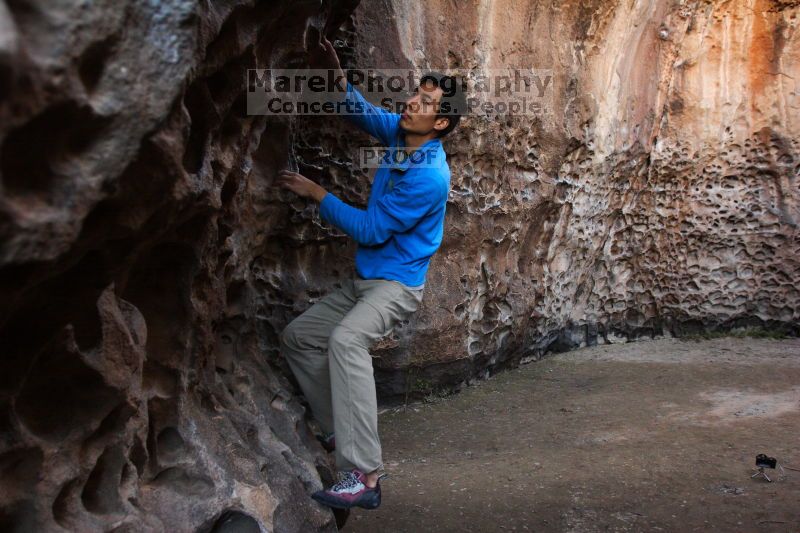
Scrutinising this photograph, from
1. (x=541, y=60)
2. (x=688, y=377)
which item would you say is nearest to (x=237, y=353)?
(x=541, y=60)

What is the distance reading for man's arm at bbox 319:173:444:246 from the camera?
2854 millimetres

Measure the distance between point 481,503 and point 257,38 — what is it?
1.94m

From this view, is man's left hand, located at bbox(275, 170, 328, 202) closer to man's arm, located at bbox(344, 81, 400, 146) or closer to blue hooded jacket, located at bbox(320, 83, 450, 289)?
blue hooded jacket, located at bbox(320, 83, 450, 289)

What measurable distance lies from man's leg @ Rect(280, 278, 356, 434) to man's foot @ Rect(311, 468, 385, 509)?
0.37 m

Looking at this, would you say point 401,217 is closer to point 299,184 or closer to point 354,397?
point 299,184

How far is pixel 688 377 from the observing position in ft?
17.1

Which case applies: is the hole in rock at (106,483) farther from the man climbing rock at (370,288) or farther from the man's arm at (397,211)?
the man's arm at (397,211)

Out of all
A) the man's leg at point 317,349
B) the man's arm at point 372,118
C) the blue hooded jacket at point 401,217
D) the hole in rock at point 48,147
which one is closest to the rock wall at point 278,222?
the hole in rock at point 48,147

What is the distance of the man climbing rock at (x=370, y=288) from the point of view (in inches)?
108

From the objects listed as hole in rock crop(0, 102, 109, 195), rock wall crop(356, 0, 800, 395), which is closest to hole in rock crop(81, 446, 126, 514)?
hole in rock crop(0, 102, 109, 195)

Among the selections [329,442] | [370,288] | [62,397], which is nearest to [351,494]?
[329,442]

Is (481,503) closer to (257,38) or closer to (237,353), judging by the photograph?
(237,353)

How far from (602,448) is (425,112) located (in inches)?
73.7

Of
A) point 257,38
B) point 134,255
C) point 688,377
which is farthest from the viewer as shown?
point 688,377
